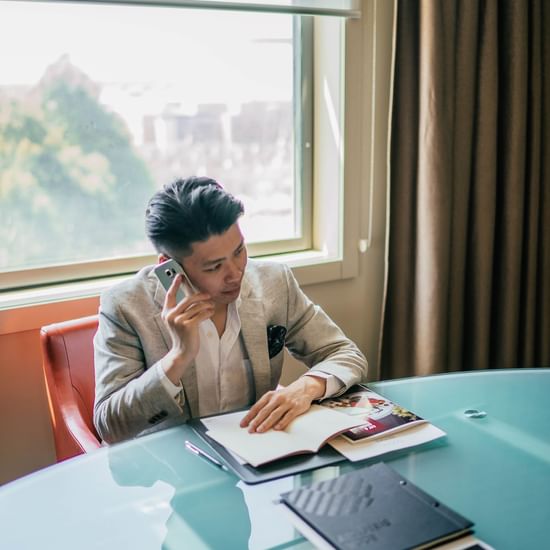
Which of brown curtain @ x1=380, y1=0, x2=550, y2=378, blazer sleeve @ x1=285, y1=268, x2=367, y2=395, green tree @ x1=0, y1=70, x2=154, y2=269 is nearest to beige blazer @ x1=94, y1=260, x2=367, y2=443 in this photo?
blazer sleeve @ x1=285, y1=268, x2=367, y2=395

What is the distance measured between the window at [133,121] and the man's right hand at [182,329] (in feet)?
2.86

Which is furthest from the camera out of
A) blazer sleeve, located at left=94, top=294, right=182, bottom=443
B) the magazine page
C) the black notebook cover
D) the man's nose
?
the man's nose

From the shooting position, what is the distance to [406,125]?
2584mm

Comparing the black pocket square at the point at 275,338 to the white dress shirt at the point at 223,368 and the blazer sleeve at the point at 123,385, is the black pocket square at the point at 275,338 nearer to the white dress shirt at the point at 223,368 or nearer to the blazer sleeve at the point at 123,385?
the white dress shirt at the point at 223,368

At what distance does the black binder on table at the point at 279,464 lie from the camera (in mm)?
1278

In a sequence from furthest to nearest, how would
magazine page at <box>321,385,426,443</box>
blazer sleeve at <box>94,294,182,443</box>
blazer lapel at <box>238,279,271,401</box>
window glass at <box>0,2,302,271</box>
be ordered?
window glass at <box>0,2,302,271</box>
blazer lapel at <box>238,279,271,401</box>
blazer sleeve at <box>94,294,182,443</box>
magazine page at <box>321,385,426,443</box>

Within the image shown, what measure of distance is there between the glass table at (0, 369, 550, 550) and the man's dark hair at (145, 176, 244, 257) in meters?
0.42

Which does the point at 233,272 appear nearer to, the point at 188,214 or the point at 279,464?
the point at 188,214

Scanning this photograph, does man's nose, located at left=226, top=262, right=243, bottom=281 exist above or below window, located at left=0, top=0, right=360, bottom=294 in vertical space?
below

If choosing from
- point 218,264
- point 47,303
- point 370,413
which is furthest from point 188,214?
point 47,303

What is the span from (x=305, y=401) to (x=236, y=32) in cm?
147

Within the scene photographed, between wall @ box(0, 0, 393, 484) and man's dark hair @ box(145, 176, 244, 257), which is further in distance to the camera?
wall @ box(0, 0, 393, 484)

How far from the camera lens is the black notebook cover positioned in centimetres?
105

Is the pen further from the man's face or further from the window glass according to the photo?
the window glass
